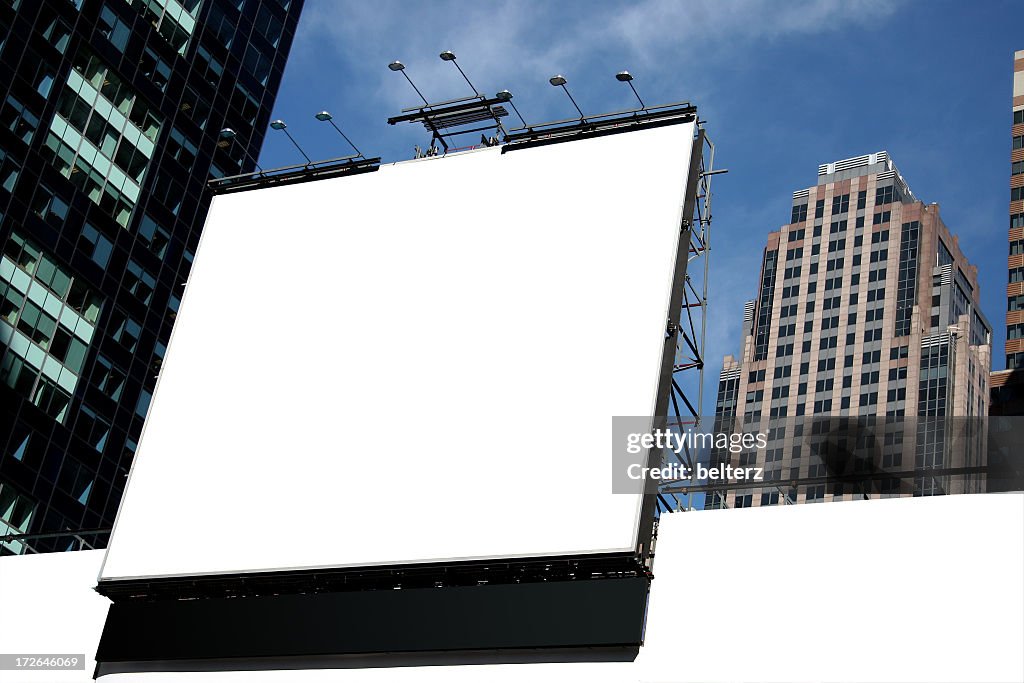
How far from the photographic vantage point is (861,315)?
432 ft

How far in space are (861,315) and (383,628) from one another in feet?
369

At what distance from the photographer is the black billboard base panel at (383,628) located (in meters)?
23.7

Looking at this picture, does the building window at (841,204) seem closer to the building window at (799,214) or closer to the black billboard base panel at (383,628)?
the building window at (799,214)

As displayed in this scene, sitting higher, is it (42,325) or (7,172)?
(7,172)

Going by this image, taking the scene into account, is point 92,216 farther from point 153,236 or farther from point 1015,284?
point 1015,284

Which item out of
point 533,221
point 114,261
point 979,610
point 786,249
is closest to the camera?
point 979,610

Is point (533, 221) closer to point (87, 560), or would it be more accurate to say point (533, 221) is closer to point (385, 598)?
point (385, 598)

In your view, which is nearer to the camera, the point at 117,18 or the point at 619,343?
the point at 619,343

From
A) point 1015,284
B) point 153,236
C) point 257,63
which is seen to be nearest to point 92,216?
point 153,236

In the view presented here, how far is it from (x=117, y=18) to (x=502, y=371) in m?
47.1

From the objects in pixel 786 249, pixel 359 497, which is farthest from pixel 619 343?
pixel 786 249

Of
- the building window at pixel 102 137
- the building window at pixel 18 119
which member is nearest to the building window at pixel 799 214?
the building window at pixel 102 137

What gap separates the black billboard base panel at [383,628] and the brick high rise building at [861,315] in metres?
94.0

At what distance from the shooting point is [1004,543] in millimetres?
21188
